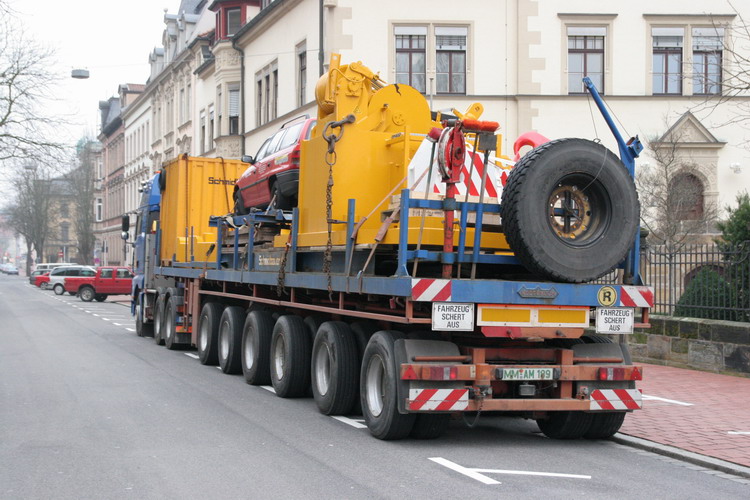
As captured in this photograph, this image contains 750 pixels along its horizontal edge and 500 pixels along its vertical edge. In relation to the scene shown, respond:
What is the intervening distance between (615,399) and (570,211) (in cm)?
171

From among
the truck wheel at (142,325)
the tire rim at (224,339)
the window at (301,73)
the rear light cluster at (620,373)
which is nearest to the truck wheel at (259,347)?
the tire rim at (224,339)

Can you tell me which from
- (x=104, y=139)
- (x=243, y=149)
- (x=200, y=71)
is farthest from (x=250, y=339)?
(x=104, y=139)

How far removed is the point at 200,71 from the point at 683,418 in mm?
39605

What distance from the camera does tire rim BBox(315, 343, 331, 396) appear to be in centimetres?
1036

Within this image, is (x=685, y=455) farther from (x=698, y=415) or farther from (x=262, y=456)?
(x=262, y=456)

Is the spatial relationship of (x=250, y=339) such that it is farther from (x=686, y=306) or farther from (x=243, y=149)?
(x=243, y=149)

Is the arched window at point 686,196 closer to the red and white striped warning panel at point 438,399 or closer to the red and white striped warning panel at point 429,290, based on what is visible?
the red and white striped warning panel at point 438,399

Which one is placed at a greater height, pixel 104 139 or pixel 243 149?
pixel 104 139

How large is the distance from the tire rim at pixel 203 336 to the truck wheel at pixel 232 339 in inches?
41.1

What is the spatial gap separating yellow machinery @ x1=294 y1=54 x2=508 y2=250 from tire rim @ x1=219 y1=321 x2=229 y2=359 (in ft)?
12.2

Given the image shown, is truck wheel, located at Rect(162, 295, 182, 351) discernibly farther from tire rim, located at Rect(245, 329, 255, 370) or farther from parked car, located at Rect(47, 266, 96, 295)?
parked car, located at Rect(47, 266, 96, 295)

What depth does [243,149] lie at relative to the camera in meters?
39.3

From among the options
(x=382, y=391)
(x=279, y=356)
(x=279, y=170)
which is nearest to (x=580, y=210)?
(x=382, y=391)

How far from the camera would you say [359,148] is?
10.1 metres
